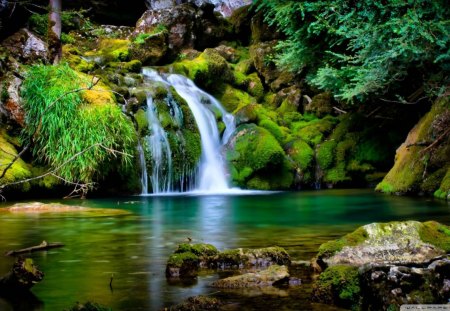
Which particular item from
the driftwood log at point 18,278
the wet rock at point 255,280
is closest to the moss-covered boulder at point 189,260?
the wet rock at point 255,280

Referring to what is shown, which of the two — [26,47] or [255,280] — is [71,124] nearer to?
[26,47]

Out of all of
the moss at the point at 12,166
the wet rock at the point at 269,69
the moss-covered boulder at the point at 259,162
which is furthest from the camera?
A: the wet rock at the point at 269,69

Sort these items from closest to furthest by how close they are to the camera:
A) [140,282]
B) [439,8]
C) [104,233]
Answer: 1. [140,282]
2. [104,233]
3. [439,8]

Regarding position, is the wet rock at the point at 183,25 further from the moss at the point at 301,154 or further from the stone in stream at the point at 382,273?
the stone in stream at the point at 382,273

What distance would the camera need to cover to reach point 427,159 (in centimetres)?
1403

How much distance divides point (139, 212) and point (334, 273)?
7394 millimetres

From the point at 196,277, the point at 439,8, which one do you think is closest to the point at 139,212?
the point at 196,277

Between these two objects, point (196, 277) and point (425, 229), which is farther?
point (425, 229)

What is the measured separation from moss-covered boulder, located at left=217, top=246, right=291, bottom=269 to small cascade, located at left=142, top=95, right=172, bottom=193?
1146 centimetres

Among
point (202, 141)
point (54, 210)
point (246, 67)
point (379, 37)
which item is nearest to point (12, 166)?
point (54, 210)

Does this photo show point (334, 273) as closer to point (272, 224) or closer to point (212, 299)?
point (212, 299)

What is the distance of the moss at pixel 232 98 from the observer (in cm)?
2127

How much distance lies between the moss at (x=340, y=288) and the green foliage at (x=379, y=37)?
24.3 ft

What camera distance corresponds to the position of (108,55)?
818 inches
